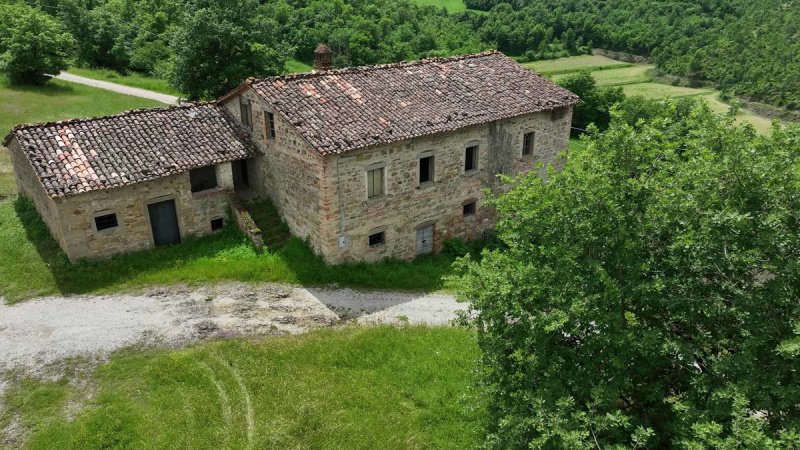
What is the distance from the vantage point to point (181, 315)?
19.3 meters

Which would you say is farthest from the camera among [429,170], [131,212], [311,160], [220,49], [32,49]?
[32,49]

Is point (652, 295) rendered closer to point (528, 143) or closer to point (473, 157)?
point (473, 157)

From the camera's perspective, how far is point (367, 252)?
22.8 m

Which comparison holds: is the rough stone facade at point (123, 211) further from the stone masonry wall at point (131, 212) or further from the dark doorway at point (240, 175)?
the dark doorway at point (240, 175)

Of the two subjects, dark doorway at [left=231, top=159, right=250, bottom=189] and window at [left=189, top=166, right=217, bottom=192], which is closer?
window at [left=189, top=166, right=217, bottom=192]

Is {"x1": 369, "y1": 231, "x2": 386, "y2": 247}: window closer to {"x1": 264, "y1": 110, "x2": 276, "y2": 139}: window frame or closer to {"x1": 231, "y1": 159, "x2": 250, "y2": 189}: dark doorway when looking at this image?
{"x1": 264, "y1": 110, "x2": 276, "y2": 139}: window frame

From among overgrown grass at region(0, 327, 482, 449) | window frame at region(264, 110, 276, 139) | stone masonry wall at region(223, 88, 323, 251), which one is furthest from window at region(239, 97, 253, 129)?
overgrown grass at region(0, 327, 482, 449)

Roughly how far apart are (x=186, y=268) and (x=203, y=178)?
14.1 feet

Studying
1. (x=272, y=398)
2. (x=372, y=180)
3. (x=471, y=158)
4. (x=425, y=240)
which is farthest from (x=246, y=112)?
(x=272, y=398)

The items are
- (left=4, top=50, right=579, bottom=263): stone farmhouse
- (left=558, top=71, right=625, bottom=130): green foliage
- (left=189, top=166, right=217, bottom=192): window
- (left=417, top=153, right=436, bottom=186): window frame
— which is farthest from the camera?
(left=558, top=71, right=625, bottom=130): green foliage

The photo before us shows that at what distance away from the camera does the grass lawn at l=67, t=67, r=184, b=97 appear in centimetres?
4884

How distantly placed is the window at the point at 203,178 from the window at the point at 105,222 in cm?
345

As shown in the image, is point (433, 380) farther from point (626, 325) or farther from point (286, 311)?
point (626, 325)

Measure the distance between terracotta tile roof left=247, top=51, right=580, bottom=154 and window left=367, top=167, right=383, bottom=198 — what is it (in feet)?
4.53
